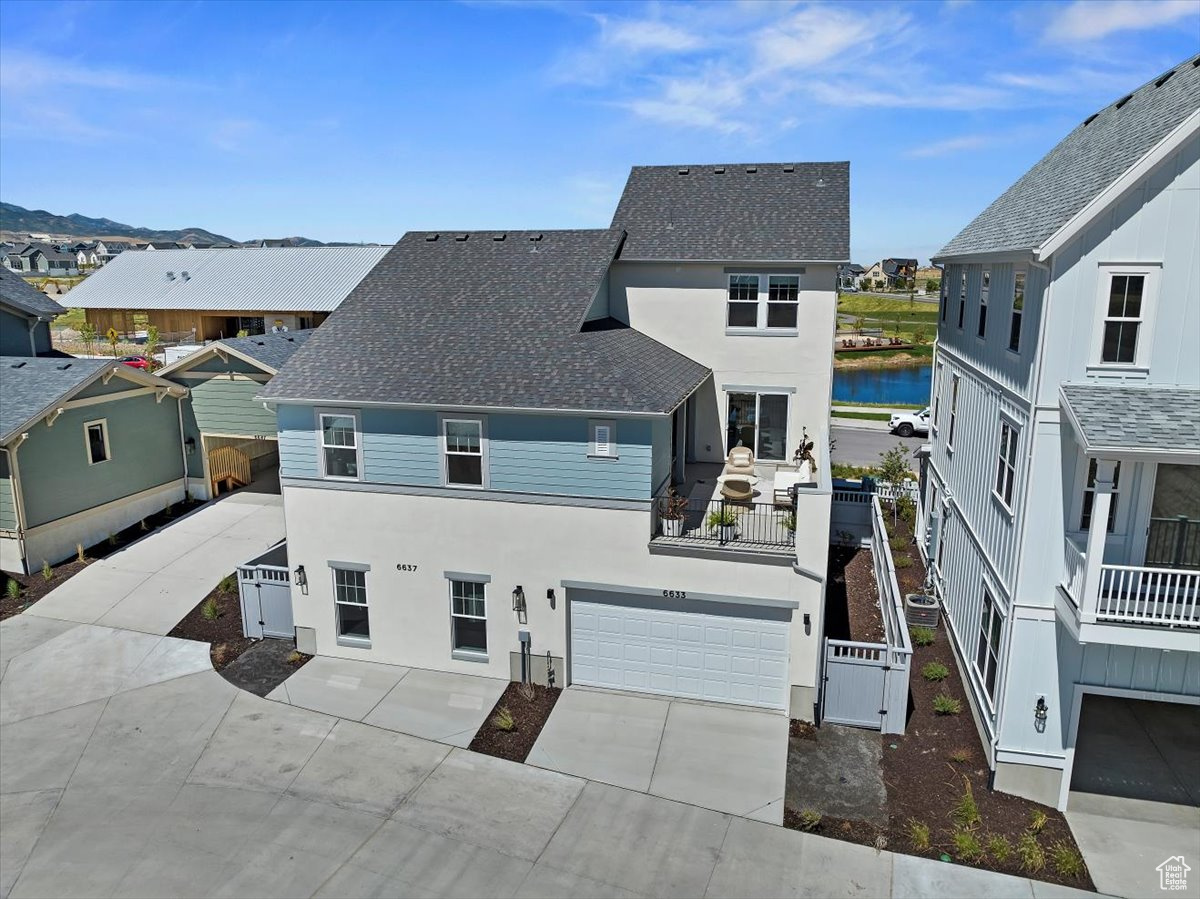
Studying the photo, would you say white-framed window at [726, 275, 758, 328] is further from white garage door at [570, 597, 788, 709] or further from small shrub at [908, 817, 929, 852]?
small shrub at [908, 817, 929, 852]

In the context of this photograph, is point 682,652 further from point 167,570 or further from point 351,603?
point 167,570

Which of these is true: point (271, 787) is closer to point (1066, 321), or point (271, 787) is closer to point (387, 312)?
point (387, 312)

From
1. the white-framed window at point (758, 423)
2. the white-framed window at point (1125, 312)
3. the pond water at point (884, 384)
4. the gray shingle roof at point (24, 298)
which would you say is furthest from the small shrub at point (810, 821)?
the pond water at point (884, 384)

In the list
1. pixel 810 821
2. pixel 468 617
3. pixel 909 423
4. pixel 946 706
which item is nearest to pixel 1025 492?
pixel 946 706

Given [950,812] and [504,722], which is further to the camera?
[504,722]

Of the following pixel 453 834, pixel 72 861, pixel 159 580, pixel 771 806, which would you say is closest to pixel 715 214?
pixel 771 806

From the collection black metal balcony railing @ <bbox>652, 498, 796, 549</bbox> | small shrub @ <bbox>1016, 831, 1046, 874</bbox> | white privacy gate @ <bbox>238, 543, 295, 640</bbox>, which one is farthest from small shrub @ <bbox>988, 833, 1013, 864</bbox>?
white privacy gate @ <bbox>238, 543, 295, 640</bbox>
